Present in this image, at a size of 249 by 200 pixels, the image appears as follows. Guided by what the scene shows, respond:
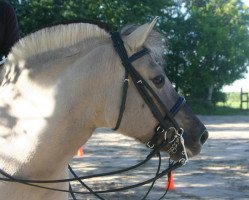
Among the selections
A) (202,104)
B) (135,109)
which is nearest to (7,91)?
(135,109)

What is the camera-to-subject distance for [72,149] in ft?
9.53

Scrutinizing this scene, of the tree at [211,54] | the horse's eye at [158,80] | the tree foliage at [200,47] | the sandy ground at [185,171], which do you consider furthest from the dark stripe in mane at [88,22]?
the tree at [211,54]

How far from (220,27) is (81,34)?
41.4 m

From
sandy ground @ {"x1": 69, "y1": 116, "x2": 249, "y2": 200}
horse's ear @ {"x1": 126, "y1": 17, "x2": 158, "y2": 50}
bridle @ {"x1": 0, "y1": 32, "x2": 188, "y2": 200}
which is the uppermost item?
horse's ear @ {"x1": 126, "y1": 17, "x2": 158, "y2": 50}

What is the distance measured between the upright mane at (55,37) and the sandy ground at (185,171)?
5474 millimetres

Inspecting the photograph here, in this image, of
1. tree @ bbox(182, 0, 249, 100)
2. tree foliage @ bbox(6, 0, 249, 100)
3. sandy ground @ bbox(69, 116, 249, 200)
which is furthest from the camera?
tree @ bbox(182, 0, 249, 100)

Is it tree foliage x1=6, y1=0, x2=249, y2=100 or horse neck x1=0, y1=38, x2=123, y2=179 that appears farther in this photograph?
tree foliage x1=6, y1=0, x2=249, y2=100

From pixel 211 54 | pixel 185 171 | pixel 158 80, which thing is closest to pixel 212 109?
pixel 211 54

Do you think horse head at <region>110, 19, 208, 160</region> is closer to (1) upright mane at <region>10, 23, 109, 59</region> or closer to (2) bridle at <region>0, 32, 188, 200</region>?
(2) bridle at <region>0, 32, 188, 200</region>

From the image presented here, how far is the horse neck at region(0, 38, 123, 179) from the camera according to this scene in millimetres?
2826

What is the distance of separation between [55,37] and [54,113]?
Answer: 505mm

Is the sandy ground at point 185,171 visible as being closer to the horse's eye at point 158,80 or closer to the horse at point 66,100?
the horse at point 66,100

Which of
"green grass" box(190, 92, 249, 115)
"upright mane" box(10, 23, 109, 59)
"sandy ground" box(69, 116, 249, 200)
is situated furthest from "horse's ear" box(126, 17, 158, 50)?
"green grass" box(190, 92, 249, 115)

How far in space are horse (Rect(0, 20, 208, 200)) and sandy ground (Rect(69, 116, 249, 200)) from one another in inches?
211
